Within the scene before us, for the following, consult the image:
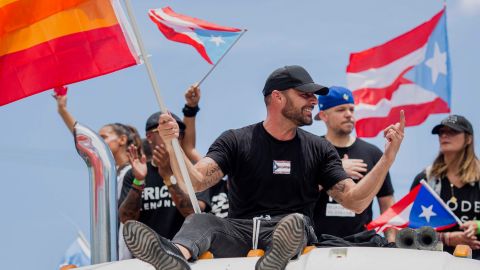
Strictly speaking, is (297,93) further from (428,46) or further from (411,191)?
(428,46)

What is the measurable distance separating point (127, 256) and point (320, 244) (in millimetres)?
2889

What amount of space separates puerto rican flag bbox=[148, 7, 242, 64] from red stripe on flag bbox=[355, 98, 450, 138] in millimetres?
2875

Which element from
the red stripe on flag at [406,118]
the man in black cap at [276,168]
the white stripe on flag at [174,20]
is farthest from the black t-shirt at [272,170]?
the red stripe on flag at [406,118]

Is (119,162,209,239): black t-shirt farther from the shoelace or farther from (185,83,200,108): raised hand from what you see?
the shoelace

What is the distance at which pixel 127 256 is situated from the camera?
8.70 m

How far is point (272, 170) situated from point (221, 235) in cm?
85

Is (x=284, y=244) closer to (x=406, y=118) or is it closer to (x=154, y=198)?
(x=154, y=198)

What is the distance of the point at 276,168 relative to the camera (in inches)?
275

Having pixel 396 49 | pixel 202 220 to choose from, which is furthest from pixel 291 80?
pixel 396 49

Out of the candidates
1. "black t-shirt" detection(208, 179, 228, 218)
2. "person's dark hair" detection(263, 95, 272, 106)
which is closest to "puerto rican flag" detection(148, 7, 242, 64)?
"black t-shirt" detection(208, 179, 228, 218)

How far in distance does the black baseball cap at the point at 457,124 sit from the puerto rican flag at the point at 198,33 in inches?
86.8

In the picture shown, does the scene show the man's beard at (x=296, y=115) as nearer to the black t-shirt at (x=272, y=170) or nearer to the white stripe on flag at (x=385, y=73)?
the black t-shirt at (x=272, y=170)

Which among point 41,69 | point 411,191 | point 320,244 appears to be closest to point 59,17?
point 41,69

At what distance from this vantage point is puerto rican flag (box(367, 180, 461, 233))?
27.9 ft
